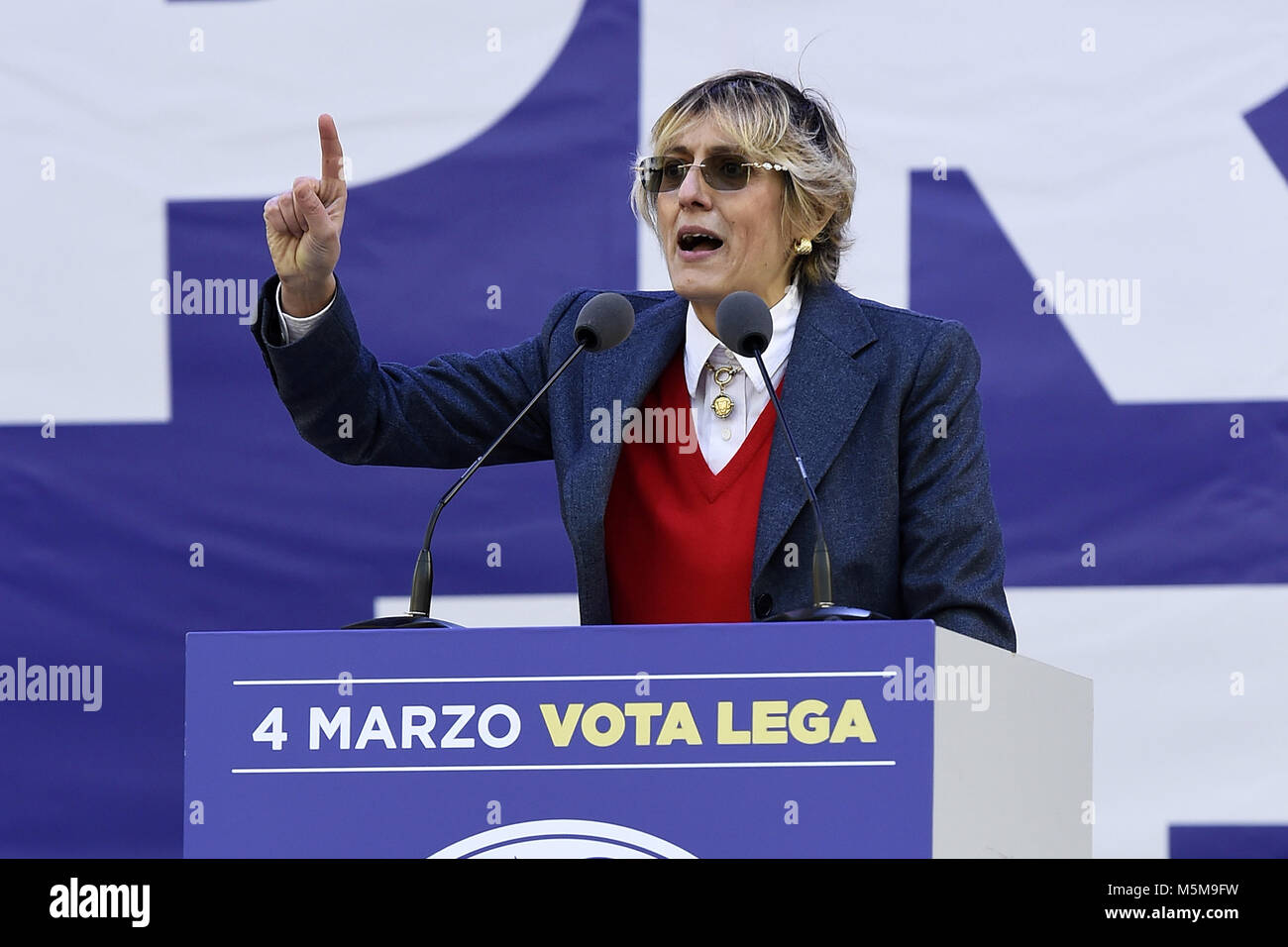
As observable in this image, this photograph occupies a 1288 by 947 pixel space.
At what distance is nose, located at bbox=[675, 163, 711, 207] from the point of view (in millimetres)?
2379

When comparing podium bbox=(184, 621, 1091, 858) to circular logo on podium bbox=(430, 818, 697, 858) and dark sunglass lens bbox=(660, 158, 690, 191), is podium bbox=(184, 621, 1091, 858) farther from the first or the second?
dark sunglass lens bbox=(660, 158, 690, 191)

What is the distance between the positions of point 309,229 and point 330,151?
0.11 m

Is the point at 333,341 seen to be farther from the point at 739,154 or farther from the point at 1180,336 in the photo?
the point at 1180,336

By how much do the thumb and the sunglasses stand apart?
0.52m

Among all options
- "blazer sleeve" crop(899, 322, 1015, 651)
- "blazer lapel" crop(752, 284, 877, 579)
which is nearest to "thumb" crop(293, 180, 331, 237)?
"blazer lapel" crop(752, 284, 877, 579)

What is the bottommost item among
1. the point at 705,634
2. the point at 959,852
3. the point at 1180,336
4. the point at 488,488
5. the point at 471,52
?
the point at 959,852

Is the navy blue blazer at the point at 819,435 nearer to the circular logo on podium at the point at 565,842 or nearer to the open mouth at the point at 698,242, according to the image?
the open mouth at the point at 698,242

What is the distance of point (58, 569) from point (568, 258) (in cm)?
118

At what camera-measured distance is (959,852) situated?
4.99 feet

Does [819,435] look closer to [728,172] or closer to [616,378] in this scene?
[616,378]

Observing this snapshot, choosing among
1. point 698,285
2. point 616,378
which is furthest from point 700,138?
point 616,378

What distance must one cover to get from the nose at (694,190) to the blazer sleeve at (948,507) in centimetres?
39

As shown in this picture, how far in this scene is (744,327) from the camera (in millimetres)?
1929

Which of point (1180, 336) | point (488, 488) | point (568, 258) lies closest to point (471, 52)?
point (568, 258)
